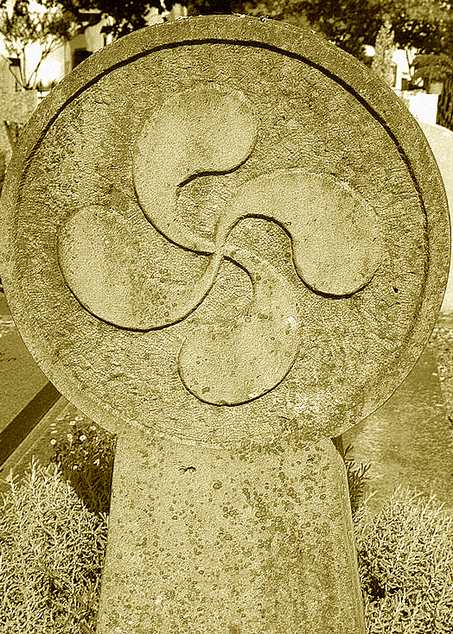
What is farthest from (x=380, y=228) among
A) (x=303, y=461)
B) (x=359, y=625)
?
(x=359, y=625)

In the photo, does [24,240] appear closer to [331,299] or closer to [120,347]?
[120,347]

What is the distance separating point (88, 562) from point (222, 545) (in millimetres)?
672

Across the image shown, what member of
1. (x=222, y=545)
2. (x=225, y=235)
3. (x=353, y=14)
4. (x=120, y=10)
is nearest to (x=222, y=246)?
(x=225, y=235)

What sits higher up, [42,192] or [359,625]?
[42,192]

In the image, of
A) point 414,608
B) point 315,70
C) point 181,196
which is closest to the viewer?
point 315,70

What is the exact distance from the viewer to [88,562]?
238cm

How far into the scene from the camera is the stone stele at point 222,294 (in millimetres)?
1728

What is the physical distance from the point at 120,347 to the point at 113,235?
10.8 inches

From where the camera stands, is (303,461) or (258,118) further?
(303,461)

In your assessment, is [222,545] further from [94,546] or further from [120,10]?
[120,10]

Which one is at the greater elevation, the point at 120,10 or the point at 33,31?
the point at 120,10

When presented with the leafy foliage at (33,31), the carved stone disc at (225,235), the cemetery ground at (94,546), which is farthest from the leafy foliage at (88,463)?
the leafy foliage at (33,31)

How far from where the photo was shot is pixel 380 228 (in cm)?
177

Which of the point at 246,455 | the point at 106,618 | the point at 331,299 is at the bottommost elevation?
the point at 106,618
